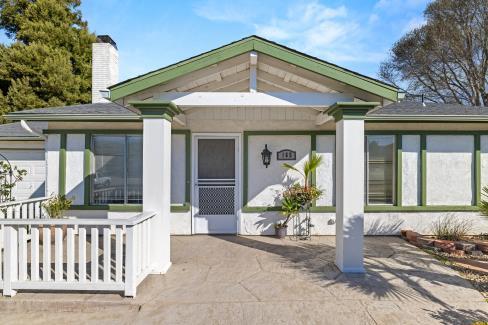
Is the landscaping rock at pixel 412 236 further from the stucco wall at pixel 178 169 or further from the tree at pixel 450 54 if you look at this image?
the tree at pixel 450 54

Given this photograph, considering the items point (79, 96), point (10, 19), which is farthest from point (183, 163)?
point (10, 19)

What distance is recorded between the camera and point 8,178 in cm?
732

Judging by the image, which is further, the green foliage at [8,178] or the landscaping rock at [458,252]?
the green foliage at [8,178]

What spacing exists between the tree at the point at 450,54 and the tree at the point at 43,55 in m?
19.3

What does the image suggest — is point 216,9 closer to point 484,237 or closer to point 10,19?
point 484,237

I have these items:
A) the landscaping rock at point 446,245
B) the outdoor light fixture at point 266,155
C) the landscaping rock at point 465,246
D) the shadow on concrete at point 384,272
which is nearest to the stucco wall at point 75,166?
the shadow on concrete at point 384,272

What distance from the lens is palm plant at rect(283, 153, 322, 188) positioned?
20.6 feet

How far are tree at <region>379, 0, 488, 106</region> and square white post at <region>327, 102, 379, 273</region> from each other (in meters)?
17.5

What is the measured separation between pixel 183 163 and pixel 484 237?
6.59 meters

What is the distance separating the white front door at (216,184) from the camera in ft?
22.3

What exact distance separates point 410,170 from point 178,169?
16.5ft

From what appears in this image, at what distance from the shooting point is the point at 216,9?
33.8ft

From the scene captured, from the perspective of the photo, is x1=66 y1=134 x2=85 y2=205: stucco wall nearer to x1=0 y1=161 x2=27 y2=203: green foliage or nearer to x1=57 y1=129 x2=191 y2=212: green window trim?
x1=57 y1=129 x2=191 y2=212: green window trim

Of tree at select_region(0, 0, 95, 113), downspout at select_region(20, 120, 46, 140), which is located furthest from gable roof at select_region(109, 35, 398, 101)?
tree at select_region(0, 0, 95, 113)
